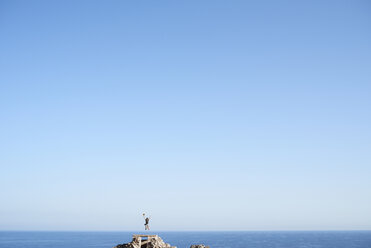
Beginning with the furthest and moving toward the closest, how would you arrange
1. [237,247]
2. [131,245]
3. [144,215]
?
[237,247]
[144,215]
[131,245]

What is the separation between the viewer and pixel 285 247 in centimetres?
19850

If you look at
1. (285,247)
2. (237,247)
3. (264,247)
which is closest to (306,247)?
(285,247)

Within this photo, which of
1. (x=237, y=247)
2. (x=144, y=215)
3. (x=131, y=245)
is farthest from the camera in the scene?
(x=237, y=247)

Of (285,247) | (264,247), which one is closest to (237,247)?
(264,247)

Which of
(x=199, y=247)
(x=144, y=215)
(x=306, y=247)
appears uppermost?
(x=144, y=215)

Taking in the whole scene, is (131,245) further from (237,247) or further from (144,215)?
(237,247)

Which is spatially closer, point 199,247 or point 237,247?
point 199,247

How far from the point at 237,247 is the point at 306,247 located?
1556 inches

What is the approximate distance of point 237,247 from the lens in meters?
195

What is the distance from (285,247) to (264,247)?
39.5 feet

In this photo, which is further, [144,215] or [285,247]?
[285,247]

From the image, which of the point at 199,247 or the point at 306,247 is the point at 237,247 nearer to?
the point at 306,247

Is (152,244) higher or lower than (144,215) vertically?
→ lower

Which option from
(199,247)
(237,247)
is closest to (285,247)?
(237,247)
